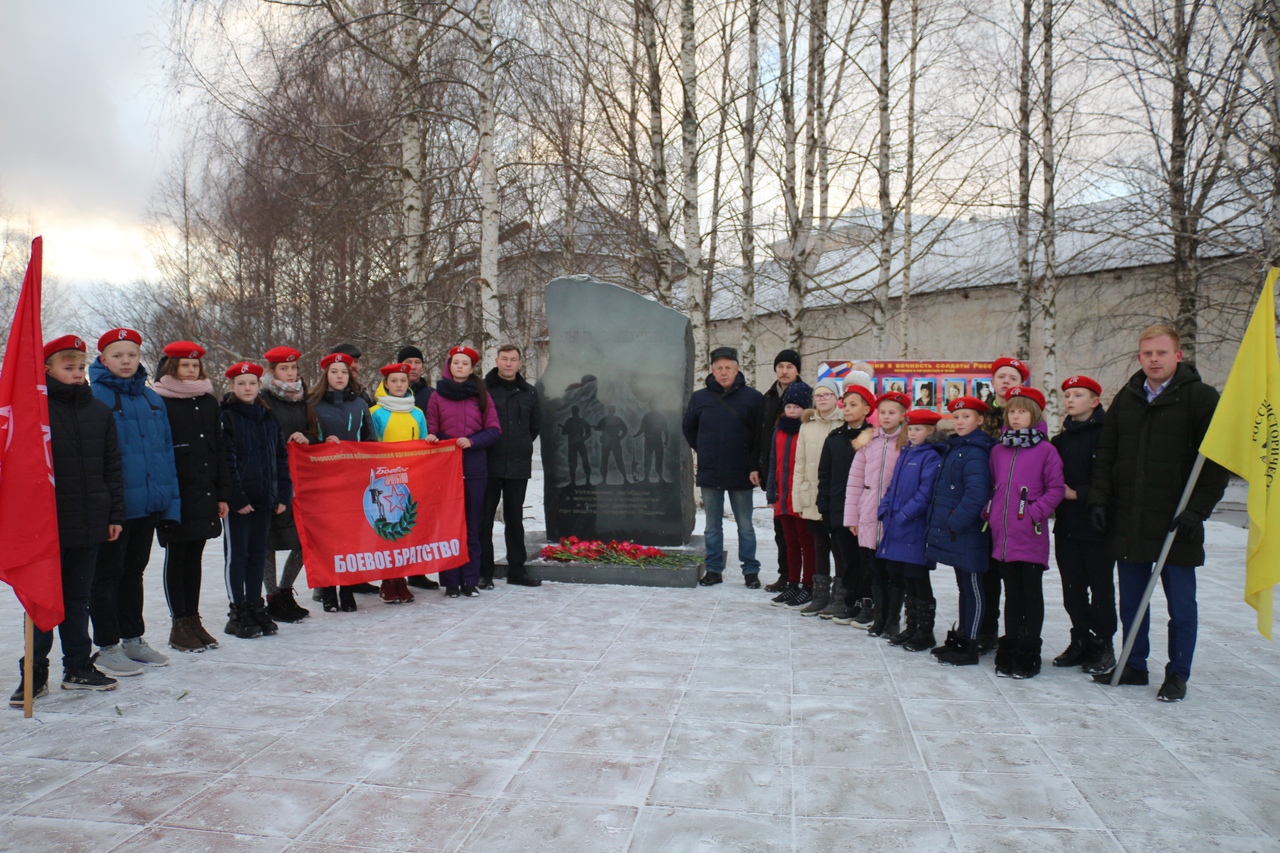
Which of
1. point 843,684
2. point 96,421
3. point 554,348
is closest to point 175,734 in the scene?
point 96,421

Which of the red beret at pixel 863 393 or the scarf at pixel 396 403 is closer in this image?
the red beret at pixel 863 393

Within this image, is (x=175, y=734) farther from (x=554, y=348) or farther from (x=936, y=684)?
(x=554, y=348)

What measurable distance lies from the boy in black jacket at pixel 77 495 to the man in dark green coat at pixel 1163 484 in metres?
5.24

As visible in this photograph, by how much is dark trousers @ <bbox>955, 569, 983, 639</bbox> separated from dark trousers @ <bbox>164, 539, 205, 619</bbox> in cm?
460

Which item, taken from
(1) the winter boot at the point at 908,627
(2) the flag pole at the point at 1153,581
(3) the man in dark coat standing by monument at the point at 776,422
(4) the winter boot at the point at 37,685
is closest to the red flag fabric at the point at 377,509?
(4) the winter boot at the point at 37,685

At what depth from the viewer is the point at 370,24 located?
11.9 meters

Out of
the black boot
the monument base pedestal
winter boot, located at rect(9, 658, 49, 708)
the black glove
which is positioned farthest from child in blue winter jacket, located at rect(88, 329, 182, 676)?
the black glove

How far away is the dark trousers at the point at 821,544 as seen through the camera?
649cm

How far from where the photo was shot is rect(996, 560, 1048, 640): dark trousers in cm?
485

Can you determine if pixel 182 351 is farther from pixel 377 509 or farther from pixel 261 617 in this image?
pixel 377 509

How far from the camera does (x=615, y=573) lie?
7500mm

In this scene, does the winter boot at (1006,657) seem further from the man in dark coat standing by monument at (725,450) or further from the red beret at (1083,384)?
the man in dark coat standing by monument at (725,450)

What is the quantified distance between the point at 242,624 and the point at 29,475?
73.5 inches

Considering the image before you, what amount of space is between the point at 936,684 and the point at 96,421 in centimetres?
464
